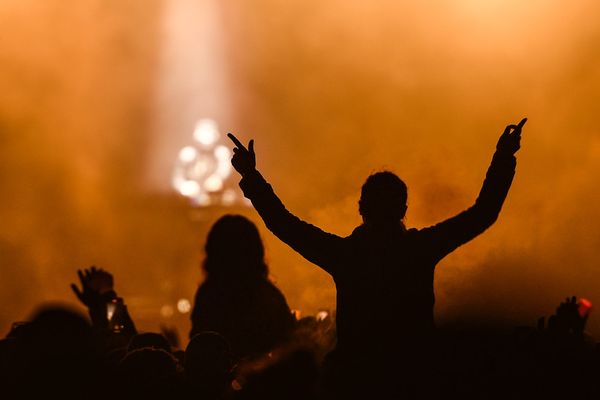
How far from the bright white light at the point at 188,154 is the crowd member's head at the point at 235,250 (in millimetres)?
13300

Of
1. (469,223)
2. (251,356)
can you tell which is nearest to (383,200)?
(469,223)

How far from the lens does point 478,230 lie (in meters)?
3.91

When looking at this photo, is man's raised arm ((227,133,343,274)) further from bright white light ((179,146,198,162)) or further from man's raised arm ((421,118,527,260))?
bright white light ((179,146,198,162))

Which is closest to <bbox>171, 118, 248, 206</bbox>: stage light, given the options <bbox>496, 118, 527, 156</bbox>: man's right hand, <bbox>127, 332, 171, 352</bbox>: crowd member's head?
<bbox>127, 332, 171, 352</bbox>: crowd member's head

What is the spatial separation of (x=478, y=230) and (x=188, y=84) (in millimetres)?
11380

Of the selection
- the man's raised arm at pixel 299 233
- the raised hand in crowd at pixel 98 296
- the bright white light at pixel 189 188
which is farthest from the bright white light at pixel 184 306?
the man's raised arm at pixel 299 233

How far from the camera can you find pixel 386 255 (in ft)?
13.0

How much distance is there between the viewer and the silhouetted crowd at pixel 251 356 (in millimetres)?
2729

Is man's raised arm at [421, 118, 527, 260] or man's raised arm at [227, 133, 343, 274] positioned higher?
man's raised arm at [227, 133, 343, 274]

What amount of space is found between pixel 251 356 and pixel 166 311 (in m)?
13.2

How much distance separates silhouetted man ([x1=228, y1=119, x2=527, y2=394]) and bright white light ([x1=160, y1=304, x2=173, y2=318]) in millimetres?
13873

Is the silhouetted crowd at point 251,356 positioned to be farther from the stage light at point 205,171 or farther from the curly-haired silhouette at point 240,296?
the stage light at point 205,171

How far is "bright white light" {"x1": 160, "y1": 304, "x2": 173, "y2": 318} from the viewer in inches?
696

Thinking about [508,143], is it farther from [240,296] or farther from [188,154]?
[188,154]
